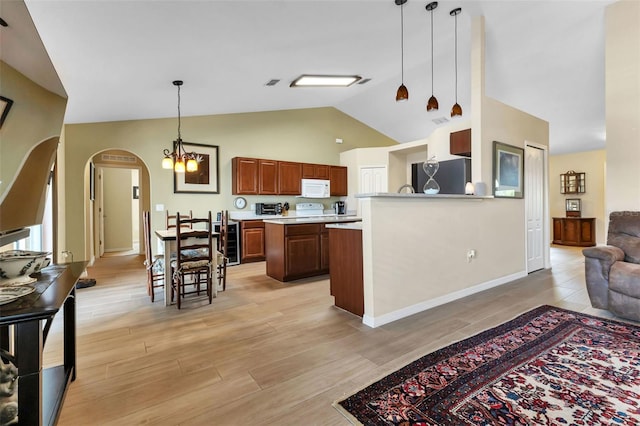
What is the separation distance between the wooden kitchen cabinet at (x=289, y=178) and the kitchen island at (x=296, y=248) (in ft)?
6.54

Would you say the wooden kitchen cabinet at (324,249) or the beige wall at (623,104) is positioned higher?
the beige wall at (623,104)

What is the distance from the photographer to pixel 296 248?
14.3ft

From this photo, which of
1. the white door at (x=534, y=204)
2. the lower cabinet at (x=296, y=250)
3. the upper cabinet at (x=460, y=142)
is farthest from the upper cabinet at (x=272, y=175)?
the white door at (x=534, y=204)

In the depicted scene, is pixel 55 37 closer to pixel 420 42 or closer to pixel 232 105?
pixel 232 105

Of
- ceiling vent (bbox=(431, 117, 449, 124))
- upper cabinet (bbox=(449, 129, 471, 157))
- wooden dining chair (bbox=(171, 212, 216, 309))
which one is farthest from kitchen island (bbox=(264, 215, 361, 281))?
ceiling vent (bbox=(431, 117, 449, 124))

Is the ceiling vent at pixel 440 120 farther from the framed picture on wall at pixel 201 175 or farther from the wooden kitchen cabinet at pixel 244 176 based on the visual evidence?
the framed picture on wall at pixel 201 175

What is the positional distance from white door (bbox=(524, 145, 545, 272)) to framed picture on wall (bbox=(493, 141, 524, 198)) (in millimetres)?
259

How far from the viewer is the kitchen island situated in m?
4.25

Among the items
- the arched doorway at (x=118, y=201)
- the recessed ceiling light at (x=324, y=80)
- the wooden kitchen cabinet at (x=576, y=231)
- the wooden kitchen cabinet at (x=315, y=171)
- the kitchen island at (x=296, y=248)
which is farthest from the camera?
the wooden kitchen cabinet at (x=576, y=231)

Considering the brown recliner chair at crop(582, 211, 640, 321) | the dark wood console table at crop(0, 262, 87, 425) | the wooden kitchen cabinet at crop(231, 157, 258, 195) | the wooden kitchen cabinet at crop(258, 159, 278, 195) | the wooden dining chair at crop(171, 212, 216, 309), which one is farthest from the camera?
the wooden kitchen cabinet at crop(258, 159, 278, 195)

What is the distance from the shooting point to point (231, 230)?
18.5ft

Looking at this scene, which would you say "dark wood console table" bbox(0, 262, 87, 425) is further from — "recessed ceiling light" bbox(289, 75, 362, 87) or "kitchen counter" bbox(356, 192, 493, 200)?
"recessed ceiling light" bbox(289, 75, 362, 87)

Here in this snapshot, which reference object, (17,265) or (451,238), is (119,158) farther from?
(451,238)

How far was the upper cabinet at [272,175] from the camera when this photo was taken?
19.4ft
